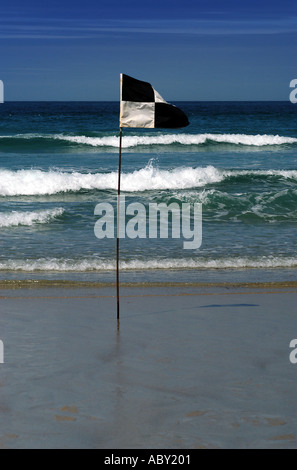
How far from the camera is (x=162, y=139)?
120 ft

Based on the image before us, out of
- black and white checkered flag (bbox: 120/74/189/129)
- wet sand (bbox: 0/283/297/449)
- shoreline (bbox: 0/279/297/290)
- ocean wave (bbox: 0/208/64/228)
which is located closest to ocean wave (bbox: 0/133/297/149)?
ocean wave (bbox: 0/208/64/228)

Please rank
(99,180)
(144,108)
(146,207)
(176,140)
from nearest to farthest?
(144,108), (146,207), (99,180), (176,140)

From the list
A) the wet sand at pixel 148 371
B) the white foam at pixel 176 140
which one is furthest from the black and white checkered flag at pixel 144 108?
the white foam at pixel 176 140

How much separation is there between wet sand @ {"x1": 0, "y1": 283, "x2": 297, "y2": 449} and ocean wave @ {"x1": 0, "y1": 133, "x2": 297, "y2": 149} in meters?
26.7

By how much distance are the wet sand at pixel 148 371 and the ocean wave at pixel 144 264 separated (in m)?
1.50

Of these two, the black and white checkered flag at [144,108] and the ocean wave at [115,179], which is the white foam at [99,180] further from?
the black and white checkered flag at [144,108]

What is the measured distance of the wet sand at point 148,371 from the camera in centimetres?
411

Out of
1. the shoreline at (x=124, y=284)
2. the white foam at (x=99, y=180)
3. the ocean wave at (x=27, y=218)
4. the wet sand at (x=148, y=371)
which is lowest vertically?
the white foam at (x=99, y=180)

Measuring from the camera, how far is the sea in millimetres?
9562

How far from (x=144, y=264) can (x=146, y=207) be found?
20.3 ft

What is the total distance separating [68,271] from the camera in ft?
30.8

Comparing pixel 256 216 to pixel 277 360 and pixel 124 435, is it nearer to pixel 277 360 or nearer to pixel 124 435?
pixel 277 360

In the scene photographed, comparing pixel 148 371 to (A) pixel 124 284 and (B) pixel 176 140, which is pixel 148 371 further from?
(B) pixel 176 140

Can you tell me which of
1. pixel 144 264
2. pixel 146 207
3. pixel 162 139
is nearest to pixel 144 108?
pixel 144 264
